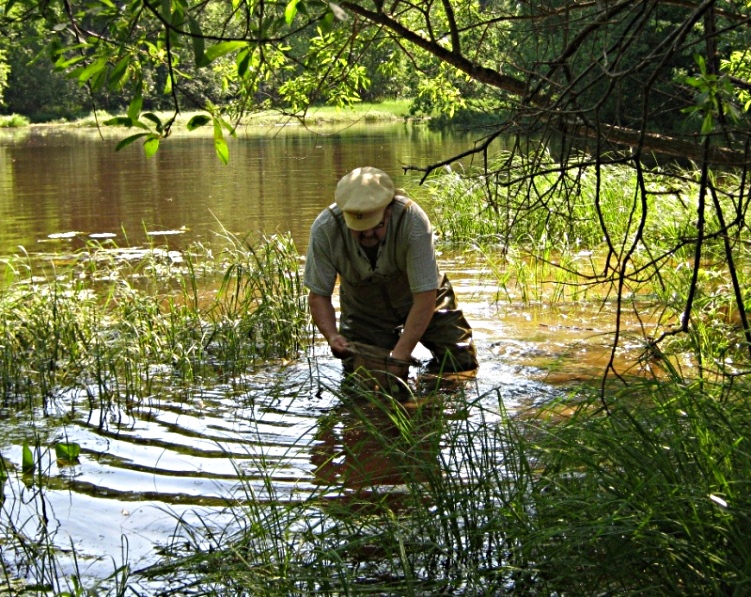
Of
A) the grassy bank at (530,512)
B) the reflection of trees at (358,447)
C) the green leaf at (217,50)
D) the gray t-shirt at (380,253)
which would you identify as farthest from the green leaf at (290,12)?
the gray t-shirt at (380,253)

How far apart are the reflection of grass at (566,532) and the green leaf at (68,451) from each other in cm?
127

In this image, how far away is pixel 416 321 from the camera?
5.78m

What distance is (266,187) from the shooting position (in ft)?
65.9

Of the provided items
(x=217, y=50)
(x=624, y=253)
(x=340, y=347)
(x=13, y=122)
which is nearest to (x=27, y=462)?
(x=340, y=347)

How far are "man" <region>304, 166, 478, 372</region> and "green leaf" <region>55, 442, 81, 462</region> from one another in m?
1.56

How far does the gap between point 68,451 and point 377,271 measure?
206 centimetres

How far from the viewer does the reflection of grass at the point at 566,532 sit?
113 inches

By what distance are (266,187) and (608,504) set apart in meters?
17.5

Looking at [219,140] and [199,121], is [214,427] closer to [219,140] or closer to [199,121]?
[219,140]

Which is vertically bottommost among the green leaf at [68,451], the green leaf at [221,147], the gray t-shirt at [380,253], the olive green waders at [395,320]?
the green leaf at [68,451]

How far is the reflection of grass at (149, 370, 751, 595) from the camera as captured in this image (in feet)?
9.45

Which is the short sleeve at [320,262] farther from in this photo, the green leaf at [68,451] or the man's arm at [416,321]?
the green leaf at [68,451]

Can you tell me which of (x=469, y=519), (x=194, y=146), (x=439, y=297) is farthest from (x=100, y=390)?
(x=194, y=146)

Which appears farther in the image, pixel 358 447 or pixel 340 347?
pixel 340 347
